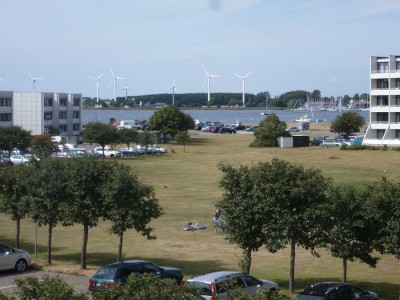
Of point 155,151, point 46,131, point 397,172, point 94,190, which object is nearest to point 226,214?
point 94,190

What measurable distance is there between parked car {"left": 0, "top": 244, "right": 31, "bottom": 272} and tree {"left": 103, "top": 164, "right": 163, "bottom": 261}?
312cm

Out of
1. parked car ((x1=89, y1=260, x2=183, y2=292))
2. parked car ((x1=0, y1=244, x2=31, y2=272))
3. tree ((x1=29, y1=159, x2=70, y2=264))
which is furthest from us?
tree ((x1=29, y1=159, x2=70, y2=264))

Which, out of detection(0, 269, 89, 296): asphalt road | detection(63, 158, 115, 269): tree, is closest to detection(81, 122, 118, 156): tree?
detection(63, 158, 115, 269): tree

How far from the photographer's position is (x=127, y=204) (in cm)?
2428

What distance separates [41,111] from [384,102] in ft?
159

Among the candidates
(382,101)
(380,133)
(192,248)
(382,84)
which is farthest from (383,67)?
(192,248)

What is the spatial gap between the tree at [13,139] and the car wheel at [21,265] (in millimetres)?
48716

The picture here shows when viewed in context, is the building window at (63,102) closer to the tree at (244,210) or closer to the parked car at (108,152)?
the parked car at (108,152)

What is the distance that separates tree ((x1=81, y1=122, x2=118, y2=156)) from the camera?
8162 centimetres

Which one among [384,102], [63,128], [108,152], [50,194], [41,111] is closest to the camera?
[50,194]

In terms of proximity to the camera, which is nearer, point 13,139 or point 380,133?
point 13,139

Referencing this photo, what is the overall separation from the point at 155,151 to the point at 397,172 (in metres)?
33.8

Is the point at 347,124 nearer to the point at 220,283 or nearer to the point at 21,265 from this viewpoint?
the point at 21,265

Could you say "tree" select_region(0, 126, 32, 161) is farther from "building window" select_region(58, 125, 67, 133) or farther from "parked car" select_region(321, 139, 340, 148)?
"parked car" select_region(321, 139, 340, 148)
